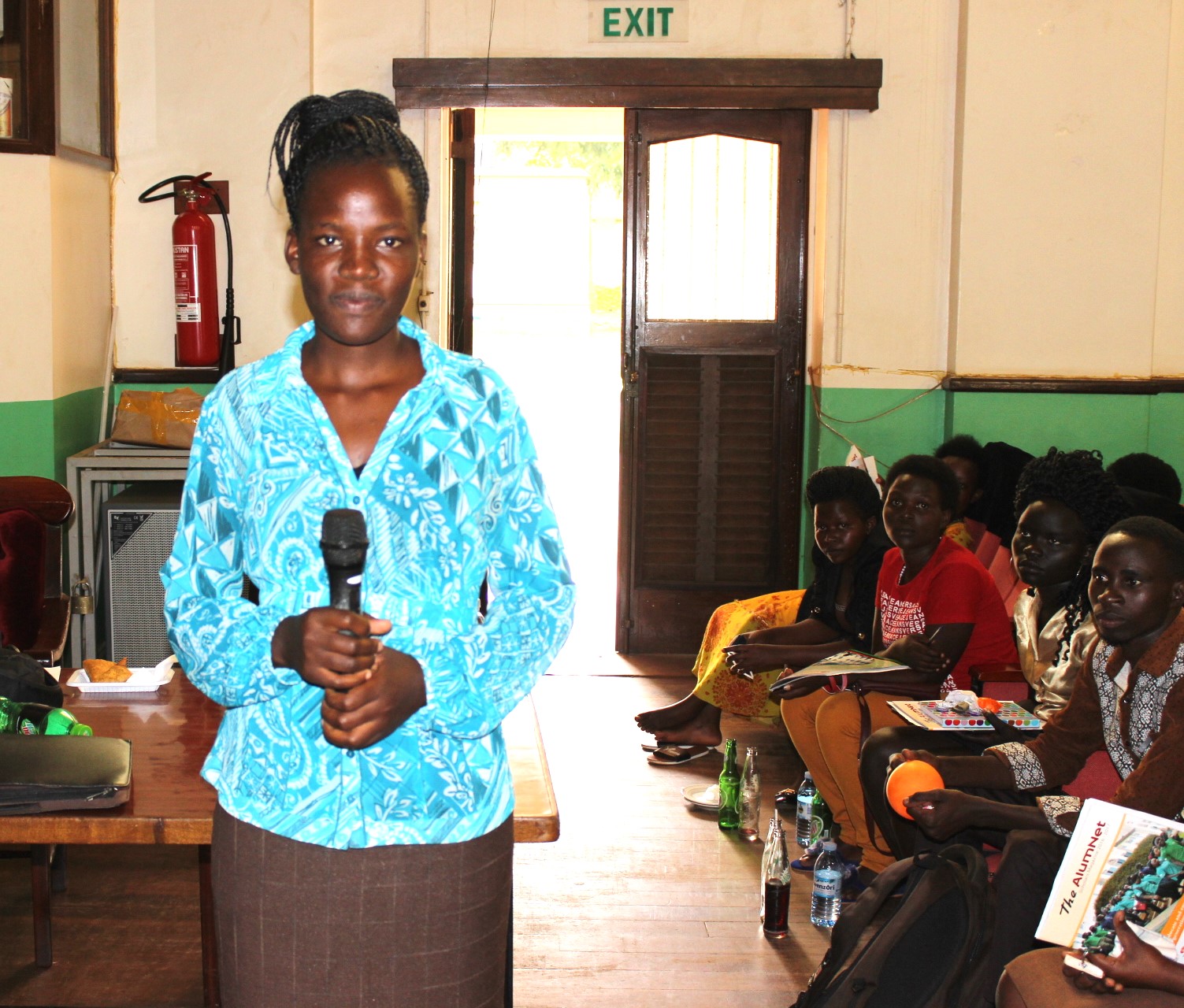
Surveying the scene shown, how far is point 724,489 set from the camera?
5.91 metres

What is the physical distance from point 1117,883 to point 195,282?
4.40 meters

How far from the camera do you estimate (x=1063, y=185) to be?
5.50 meters

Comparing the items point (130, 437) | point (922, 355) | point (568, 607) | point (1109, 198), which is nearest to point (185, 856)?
point (130, 437)

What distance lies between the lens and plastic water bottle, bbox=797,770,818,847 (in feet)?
11.9

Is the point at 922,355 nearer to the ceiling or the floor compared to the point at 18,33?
nearer to the floor

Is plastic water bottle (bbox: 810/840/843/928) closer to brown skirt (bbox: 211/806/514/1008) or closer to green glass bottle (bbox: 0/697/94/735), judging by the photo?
green glass bottle (bbox: 0/697/94/735)

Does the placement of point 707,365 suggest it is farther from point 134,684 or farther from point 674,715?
point 134,684

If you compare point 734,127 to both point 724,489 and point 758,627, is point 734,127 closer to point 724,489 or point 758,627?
point 724,489

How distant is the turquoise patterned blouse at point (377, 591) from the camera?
1201mm

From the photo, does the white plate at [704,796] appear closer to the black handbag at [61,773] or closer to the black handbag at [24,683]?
the black handbag at [24,683]

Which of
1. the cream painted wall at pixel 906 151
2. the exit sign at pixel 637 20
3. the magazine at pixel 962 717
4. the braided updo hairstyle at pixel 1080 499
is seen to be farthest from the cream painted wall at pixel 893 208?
the magazine at pixel 962 717

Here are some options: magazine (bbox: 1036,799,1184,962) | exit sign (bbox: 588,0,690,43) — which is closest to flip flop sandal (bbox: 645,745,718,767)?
magazine (bbox: 1036,799,1184,962)

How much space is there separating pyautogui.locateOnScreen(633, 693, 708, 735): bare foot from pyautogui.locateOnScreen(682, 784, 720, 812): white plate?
40 centimetres

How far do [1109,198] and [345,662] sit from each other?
5228mm
